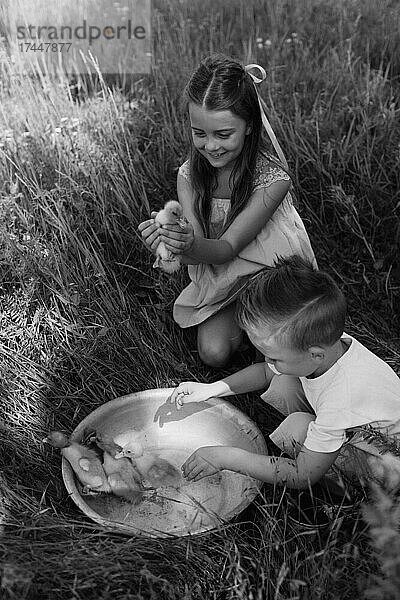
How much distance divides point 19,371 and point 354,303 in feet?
4.02

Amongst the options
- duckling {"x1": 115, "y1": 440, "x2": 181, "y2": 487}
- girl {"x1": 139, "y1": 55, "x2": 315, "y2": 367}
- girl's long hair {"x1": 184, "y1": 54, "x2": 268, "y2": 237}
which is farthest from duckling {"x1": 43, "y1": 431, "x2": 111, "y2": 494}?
girl's long hair {"x1": 184, "y1": 54, "x2": 268, "y2": 237}

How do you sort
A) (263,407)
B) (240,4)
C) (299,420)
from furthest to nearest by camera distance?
(240,4)
(263,407)
(299,420)

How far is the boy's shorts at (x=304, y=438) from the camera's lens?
5.57 ft

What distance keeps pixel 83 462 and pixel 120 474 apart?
5.7 inches

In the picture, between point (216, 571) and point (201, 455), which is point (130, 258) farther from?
A: point (216, 571)

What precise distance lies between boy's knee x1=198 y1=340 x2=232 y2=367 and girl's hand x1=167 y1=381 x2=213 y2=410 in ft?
1.03

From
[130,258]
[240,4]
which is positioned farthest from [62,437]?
[240,4]

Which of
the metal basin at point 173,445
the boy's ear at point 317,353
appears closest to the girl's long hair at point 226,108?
the metal basin at point 173,445

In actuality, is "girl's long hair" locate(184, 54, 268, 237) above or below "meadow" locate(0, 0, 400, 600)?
above

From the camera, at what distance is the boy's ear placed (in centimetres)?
164

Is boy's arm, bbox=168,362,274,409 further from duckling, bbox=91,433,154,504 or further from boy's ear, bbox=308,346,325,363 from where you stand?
boy's ear, bbox=308,346,325,363

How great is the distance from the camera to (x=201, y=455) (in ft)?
5.72

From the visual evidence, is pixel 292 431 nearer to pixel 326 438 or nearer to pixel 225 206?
pixel 326 438

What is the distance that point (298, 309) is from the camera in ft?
5.32
